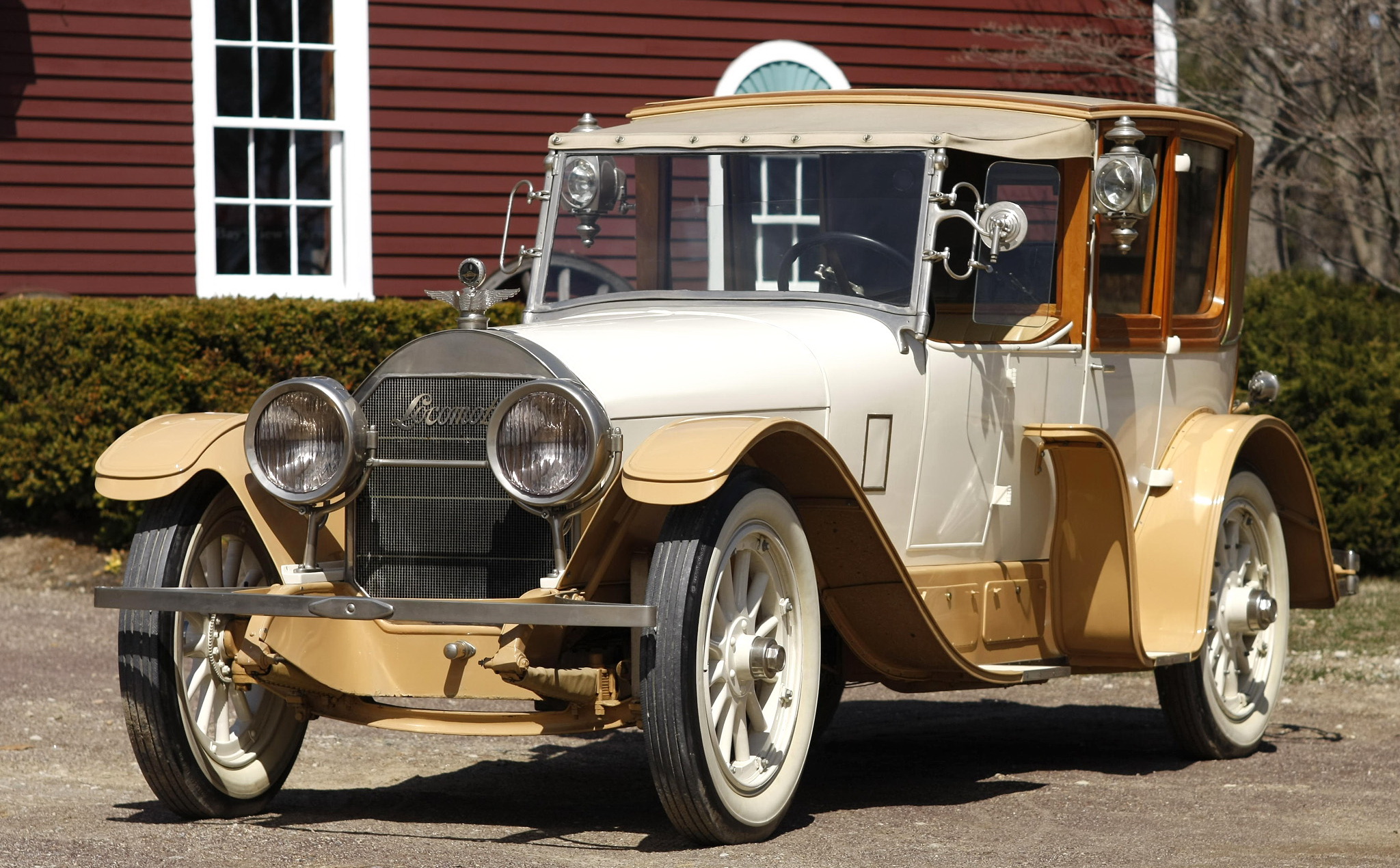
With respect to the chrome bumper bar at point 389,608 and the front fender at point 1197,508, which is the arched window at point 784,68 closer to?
the front fender at point 1197,508

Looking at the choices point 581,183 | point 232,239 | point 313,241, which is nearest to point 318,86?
point 313,241

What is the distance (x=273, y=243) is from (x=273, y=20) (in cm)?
150

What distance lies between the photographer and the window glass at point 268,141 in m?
12.5

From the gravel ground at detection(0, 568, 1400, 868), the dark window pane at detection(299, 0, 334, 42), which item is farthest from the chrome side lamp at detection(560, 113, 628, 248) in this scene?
the dark window pane at detection(299, 0, 334, 42)

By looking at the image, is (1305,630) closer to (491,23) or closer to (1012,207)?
(1012,207)

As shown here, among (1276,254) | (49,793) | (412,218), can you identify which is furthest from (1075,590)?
(1276,254)

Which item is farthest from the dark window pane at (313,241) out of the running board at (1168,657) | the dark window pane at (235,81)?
the running board at (1168,657)

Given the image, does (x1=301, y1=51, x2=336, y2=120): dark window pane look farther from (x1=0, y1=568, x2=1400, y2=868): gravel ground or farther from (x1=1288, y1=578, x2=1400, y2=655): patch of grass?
(x1=1288, y1=578, x2=1400, y2=655): patch of grass

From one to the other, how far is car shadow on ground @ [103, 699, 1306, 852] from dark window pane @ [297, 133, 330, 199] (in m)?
6.37

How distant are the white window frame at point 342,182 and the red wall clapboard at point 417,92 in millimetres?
108

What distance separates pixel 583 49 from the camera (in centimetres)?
1334

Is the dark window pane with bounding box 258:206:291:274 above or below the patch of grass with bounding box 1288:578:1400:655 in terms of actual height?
above

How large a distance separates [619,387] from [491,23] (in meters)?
8.78

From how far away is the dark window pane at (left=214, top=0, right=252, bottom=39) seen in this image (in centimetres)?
1251
